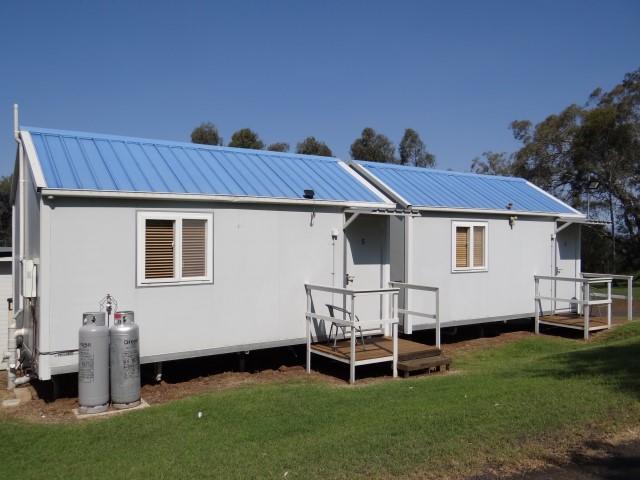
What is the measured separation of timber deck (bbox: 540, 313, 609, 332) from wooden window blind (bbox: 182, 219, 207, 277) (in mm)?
9122

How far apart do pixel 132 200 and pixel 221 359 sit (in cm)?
364

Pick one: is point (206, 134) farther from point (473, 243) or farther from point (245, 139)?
point (473, 243)

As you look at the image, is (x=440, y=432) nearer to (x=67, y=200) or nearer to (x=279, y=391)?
(x=279, y=391)

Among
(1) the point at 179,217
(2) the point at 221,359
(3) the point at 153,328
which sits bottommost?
(2) the point at 221,359

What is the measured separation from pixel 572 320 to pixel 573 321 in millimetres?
128

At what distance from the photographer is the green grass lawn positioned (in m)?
5.50

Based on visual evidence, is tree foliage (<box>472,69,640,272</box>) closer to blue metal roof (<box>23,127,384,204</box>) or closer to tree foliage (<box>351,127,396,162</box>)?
tree foliage (<box>351,127,396,162</box>)

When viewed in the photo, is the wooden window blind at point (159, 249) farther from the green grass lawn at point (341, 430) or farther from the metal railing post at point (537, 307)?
the metal railing post at point (537, 307)

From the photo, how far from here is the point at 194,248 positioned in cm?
944

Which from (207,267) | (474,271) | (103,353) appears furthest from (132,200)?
(474,271)

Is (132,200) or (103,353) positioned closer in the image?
(103,353)

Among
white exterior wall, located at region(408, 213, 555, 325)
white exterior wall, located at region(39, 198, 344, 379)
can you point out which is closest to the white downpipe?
white exterior wall, located at region(39, 198, 344, 379)

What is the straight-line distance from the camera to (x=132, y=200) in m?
8.84

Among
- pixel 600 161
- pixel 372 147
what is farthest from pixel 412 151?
pixel 600 161
